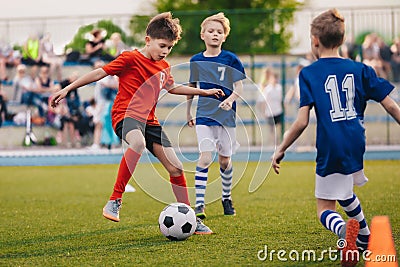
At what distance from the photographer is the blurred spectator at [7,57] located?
17109 mm

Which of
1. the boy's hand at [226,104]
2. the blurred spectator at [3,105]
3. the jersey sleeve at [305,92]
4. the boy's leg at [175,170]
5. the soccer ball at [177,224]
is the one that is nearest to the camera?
the jersey sleeve at [305,92]

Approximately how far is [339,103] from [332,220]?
28.3 inches

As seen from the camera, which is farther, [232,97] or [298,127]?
[232,97]

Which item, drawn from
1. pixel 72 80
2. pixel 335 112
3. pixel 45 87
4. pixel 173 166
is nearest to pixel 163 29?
pixel 173 166

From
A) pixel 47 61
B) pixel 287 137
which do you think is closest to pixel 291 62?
pixel 47 61

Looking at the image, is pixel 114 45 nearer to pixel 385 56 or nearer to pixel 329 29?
pixel 385 56

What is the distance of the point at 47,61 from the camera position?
1703cm

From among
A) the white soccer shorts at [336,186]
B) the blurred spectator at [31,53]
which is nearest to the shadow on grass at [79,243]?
the white soccer shorts at [336,186]

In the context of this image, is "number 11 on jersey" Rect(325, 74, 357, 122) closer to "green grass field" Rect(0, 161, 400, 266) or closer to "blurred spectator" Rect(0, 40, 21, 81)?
"green grass field" Rect(0, 161, 400, 266)

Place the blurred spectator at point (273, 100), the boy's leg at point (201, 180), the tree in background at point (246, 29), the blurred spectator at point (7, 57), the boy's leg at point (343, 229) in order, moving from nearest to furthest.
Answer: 1. the boy's leg at point (343, 229)
2. the boy's leg at point (201, 180)
3. the blurred spectator at point (273, 100)
4. the blurred spectator at point (7, 57)
5. the tree in background at point (246, 29)

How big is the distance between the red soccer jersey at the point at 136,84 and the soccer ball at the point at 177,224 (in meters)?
0.82

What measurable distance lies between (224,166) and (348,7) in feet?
36.4

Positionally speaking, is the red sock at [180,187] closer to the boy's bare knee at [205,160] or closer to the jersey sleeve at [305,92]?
the boy's bare knee at [205,160]

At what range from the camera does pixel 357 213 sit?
15.0ft
